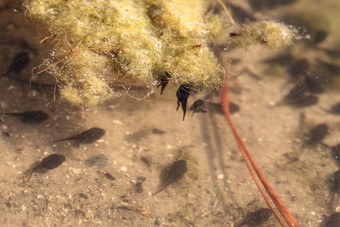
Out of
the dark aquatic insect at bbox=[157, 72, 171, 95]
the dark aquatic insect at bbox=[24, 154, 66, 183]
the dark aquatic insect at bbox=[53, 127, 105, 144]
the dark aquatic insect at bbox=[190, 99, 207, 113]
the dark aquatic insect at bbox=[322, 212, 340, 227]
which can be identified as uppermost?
the dark aquatic insect at bbox=[157, 72, 171, 95]

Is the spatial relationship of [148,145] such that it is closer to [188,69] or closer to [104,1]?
[188,69]

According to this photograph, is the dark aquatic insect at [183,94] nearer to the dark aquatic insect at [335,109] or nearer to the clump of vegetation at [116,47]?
the clump of vegetation at [116,47]

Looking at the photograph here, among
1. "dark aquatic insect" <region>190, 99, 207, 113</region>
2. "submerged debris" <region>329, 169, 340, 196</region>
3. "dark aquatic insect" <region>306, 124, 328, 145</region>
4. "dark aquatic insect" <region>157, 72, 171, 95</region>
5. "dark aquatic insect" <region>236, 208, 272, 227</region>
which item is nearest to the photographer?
"dark aquatic insect" <region>236, 208, 272, 227</region>

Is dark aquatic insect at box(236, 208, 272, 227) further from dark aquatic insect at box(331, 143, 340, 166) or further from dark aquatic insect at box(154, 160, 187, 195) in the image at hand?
dark aquatic insect at box(331, 143, 340, 166)

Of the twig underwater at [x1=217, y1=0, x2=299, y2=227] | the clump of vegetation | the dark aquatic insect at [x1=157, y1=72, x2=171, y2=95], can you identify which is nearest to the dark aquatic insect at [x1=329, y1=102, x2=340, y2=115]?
the twig underwater at [x1=217, y1=0, x2=299, y2=227]

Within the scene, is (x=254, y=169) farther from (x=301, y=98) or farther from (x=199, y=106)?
(x=301, y=98)

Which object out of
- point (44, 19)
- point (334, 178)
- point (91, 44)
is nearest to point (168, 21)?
point (91, 44)
